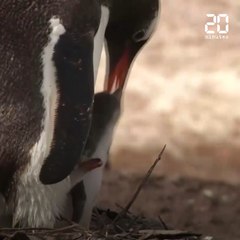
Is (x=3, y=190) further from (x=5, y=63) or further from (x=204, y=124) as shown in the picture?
(x=204, y=124)

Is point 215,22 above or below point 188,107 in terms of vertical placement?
above

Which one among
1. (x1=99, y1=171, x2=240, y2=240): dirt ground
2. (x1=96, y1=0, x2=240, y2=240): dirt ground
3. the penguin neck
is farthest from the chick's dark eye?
(x1=96, y1=0, x2=240, y2=240): dirt ground

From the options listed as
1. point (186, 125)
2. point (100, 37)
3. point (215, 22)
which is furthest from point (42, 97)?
point (215, 22)

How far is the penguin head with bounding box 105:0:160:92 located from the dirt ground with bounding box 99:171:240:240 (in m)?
1.27

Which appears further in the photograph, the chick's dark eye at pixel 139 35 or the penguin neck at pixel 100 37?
the chick's dark eye at pixel 139 35

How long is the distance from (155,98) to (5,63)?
1964 mm

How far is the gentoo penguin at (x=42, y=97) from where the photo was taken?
5.33 ft

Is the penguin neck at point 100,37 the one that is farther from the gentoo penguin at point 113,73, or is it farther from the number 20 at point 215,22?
the number 20 at point 215,22

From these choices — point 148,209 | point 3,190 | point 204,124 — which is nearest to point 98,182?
point 3,190

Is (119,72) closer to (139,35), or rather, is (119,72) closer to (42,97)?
(139,35)

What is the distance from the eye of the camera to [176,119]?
11.7 ft

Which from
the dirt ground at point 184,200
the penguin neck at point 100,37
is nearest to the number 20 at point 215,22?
the dirt ground at point 184,200

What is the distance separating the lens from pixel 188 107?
3582mm

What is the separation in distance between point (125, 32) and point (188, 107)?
5.82ft
